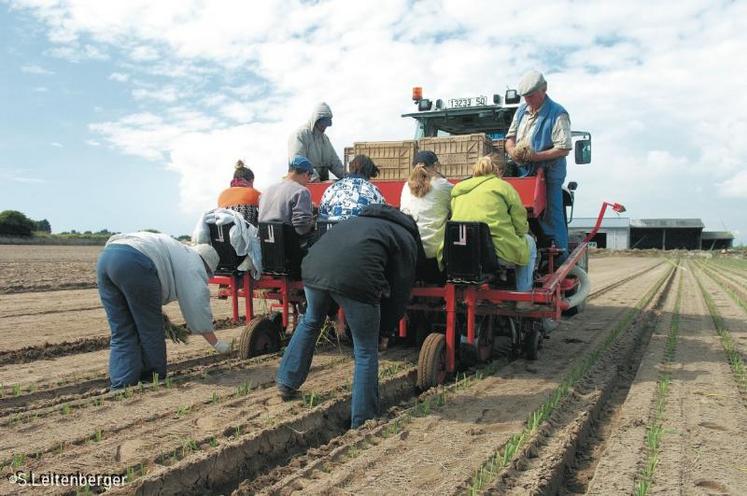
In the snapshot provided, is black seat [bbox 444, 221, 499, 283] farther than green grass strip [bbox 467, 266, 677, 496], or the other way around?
black seat [bbox 444, 221, 499, 283]

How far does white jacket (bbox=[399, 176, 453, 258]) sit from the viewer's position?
211 inches

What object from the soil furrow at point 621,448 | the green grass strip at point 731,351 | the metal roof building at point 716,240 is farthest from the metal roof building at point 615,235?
the soil furrow at point 621,448

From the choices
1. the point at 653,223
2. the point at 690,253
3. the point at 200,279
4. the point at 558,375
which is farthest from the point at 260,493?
the point at 653,223

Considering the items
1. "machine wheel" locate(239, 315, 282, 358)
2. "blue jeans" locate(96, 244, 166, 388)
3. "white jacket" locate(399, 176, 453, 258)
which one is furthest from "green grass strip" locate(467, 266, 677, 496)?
"blue jeans" locate(96, 244, 166, 388)

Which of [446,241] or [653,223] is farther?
[653,223]

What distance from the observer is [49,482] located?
2857 millimetres

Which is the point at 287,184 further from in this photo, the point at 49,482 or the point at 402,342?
the point at 49,482

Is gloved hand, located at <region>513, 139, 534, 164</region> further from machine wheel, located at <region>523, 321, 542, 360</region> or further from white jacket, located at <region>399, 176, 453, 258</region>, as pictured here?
machine wheel, located at <region>523, 321, 542, 360</region>

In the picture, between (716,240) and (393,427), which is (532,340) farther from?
(716,240)

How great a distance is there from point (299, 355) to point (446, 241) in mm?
1598

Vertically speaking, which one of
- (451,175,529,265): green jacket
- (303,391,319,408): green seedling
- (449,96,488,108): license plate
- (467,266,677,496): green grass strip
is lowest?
(467,266,677,496): green grass strip

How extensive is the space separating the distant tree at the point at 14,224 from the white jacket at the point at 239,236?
40.9 metres

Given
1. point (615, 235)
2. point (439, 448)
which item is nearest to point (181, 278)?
point (439, 448)

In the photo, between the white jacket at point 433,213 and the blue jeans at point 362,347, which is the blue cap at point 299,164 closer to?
the white jacket at point 433,213
